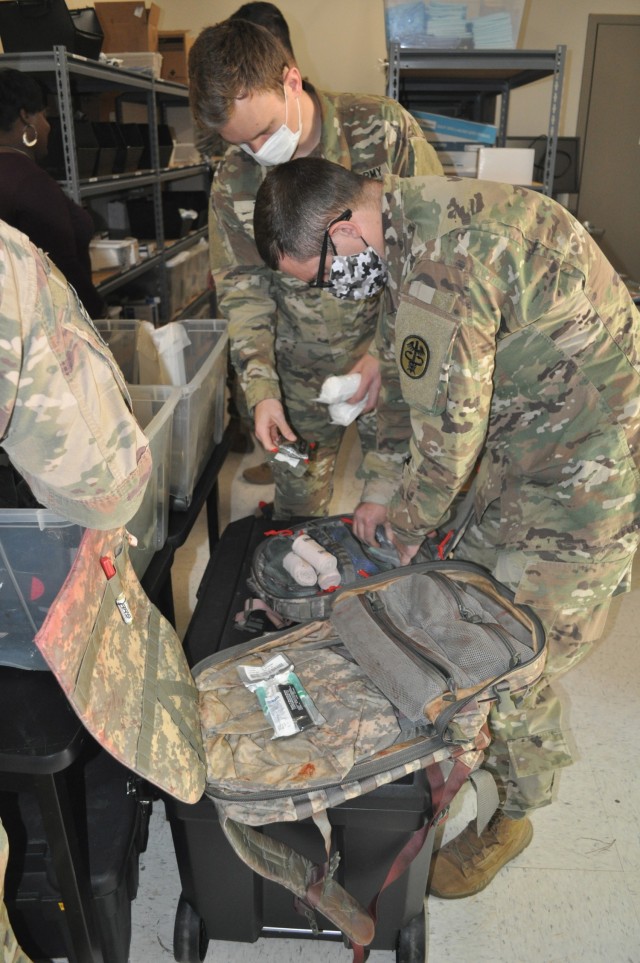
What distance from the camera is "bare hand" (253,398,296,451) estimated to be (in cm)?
167

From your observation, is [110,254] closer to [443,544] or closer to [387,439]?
[387,439]

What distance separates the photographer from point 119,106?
4.04m

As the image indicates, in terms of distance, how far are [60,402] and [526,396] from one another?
77 cm

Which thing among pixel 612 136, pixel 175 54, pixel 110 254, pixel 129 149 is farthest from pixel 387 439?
pixel 612 136

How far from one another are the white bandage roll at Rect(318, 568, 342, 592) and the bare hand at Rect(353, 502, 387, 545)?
0.39 ft

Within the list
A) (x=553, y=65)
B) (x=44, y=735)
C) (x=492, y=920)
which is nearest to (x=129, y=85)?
(x=553, y=65)

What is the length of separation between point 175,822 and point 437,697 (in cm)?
46

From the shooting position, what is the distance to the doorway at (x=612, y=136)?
5.02 metres

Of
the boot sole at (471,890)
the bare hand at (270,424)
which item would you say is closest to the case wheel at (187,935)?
the boot sole at (471,890)

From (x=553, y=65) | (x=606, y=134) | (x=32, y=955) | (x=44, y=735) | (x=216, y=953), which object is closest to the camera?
(x=44, y=735)

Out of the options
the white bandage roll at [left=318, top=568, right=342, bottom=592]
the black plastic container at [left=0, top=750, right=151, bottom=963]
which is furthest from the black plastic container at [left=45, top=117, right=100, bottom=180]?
the black plastic container at [left=0, top=750, right=151, bottom=963]

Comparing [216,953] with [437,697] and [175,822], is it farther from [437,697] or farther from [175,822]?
[437,697]

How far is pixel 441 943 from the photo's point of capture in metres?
1.32

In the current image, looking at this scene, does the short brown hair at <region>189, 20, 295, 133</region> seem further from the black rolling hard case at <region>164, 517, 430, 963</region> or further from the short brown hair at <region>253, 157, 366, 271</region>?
the black rolling hard case at <region>164, 517, 430, 963</region>
